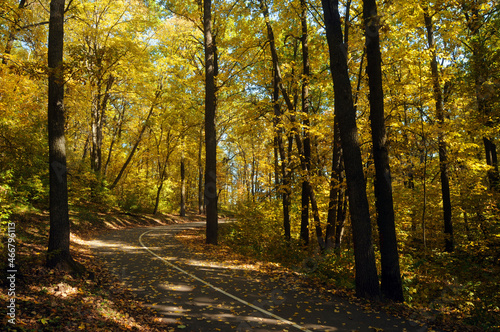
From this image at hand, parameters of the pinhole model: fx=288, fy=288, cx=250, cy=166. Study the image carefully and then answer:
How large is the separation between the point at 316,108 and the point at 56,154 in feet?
49.5

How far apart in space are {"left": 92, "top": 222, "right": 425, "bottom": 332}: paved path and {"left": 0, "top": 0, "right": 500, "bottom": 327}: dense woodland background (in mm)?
2292

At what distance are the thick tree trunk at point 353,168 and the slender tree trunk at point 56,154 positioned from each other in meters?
6.67

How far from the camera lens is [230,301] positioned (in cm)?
672

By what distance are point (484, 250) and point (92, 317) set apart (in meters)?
11.9

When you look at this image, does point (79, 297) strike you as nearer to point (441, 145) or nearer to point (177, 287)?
point (177, 287)

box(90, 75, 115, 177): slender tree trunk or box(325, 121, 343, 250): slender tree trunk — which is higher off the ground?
box(90, 75, 115, 177): slender tree trunk

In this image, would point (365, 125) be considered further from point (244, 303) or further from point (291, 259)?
point (244, 303)

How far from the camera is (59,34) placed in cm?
701

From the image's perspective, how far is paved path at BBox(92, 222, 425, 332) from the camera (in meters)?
5.63

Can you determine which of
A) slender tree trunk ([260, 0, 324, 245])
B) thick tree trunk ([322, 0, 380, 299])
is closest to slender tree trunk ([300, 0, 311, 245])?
slender tree trunk ([260, 0, 324, 245])

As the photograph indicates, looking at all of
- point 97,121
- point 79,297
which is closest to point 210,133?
point 79,297

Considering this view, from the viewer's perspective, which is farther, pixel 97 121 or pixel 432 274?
pixel 97 121

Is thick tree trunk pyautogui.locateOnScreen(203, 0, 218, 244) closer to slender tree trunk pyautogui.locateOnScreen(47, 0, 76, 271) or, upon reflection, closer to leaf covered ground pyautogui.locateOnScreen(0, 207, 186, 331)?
leaf covered ground pyautogui.locateOnScreen(0, 207, 186, 331)

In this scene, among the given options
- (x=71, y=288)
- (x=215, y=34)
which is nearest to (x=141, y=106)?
(x=215, y=34)
